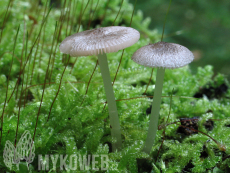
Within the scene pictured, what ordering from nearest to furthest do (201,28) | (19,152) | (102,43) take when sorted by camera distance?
(102,43), (19,152), (201,28)

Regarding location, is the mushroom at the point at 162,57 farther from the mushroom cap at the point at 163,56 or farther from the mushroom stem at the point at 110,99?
the mushroom stem at the point at 110,99

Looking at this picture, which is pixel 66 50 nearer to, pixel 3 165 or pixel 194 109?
pixel 3 165

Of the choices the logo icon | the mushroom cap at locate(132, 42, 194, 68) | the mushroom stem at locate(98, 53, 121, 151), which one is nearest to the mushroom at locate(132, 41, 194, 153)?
the mushroom cap at locate(132, 42, 194, 68)

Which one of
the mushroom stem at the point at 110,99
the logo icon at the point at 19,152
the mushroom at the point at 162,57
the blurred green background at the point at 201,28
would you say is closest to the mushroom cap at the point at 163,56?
the mushroom at the point at 162,57

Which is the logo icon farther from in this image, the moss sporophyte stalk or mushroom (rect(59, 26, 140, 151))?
mushroom (rect(59, 26, 140, 151))

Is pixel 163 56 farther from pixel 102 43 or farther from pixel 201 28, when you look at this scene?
pixel 201 28

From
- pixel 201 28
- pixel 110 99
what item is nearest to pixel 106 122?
pixel 110 99
